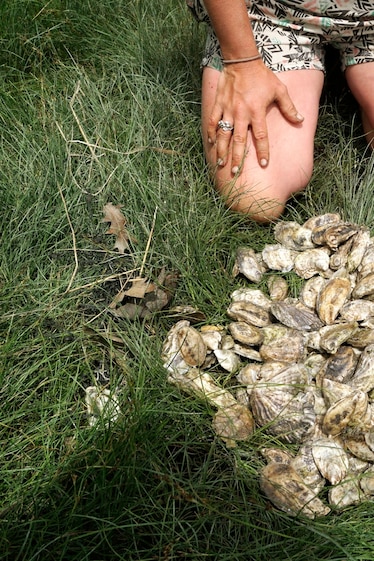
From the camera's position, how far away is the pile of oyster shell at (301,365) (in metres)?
1.31

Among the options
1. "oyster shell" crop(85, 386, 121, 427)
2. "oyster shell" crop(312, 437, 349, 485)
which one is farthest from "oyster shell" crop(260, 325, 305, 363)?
"oyster shell" crop(85, 386, 121, 427)

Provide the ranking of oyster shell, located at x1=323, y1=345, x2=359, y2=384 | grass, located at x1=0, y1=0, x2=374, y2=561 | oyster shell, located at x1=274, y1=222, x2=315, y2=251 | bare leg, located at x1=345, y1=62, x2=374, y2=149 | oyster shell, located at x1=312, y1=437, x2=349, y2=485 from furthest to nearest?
1. bare leg, located at x1=345, y1=62, x2=374, y2=149
2. oyster shell, located at x1=274, y1=222, x2=315, y2=251
3. oyster shell, located at x1=323, y1=345, x2=359, y2=384
4. oyster shell, located at x1=312, y1=437, x2=349, y2=485
5. grass, located at x1=0, y1=0, x2=374, y2=561

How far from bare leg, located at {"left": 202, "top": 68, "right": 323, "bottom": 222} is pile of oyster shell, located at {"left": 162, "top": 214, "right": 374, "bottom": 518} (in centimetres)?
16

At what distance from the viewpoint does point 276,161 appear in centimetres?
194

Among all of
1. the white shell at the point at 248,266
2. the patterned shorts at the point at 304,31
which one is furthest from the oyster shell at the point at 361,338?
the patterned shorts at the point at 304,31

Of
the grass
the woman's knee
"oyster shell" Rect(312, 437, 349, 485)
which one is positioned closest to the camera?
the grass

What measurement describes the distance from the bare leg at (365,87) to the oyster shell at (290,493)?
1.11 m

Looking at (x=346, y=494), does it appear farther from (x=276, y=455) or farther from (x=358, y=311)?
(x=358, y=311)

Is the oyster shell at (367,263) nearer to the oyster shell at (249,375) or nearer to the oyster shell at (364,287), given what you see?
the oyster shell at (364,287)

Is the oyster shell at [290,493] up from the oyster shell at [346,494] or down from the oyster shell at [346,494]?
up

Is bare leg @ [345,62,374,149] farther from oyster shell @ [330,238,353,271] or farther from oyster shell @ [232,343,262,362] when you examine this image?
oyster shell @ [232,343,262,362]

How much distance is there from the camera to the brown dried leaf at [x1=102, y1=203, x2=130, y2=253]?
1697mm

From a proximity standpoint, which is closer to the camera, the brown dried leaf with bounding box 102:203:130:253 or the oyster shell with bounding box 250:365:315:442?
the oyster shell with bounding box 250:365:315:442

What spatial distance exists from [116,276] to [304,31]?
3.09 feet
